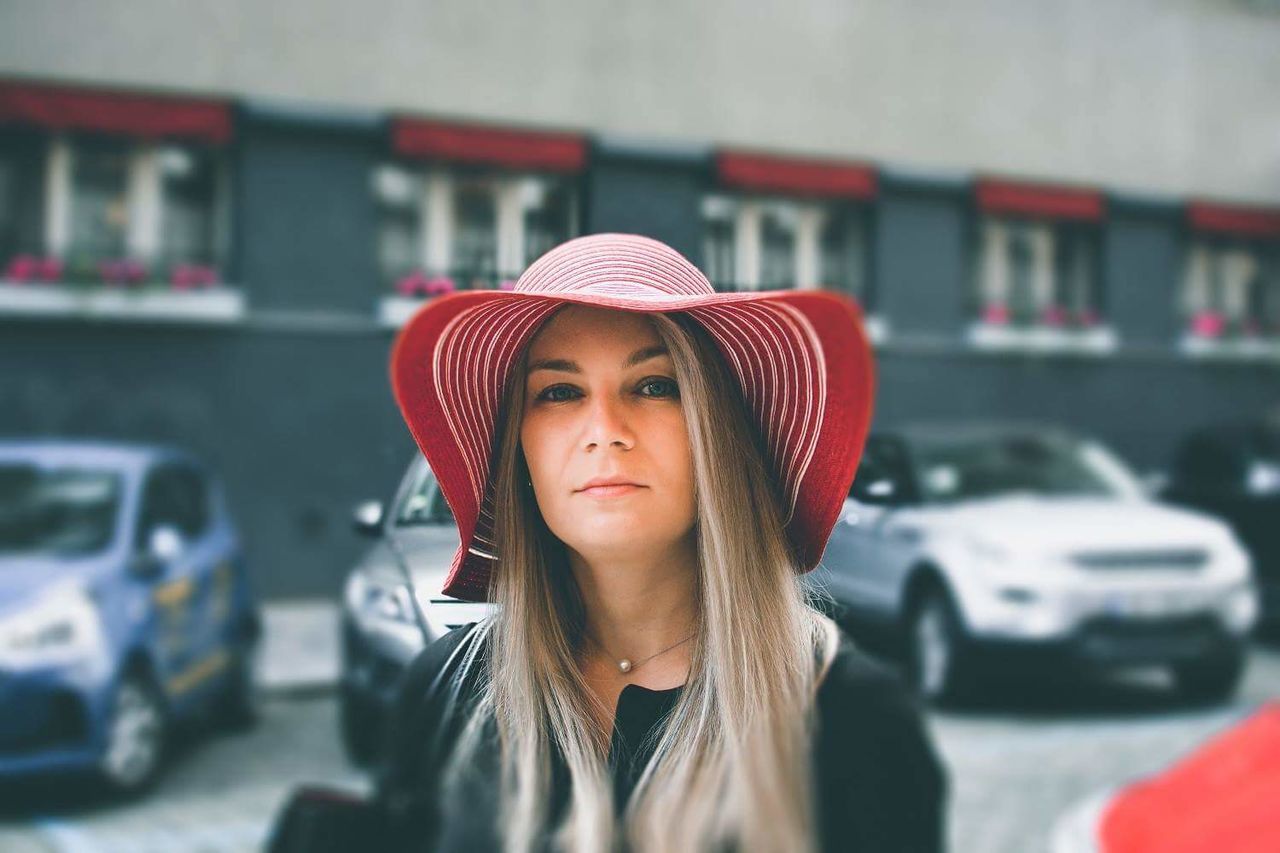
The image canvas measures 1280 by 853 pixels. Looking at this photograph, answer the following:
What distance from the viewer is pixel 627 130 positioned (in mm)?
7086

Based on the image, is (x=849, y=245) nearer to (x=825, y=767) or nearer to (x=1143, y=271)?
(x=1143, y=271)

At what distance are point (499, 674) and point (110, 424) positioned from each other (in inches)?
378

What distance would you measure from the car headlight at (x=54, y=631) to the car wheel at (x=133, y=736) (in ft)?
0.77

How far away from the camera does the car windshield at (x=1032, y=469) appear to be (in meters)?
5.89

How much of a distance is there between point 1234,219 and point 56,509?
13058mm

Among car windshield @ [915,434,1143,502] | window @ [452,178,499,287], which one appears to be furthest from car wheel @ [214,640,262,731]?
window @ [452,178,499,287]

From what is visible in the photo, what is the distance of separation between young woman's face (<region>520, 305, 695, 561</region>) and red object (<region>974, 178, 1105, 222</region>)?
1212 centimetres

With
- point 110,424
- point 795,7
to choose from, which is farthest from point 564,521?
point 795,7

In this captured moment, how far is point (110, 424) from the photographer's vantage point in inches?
385

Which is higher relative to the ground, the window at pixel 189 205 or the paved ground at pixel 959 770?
the window at pixel 189 205

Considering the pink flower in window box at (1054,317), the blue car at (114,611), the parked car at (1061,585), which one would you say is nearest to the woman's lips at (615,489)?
the blue car at (114,611)

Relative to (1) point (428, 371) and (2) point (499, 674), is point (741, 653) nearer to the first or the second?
(2) point (499, 674)

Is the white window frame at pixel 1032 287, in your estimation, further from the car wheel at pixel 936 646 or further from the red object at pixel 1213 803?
the red object at pixel 1213 803

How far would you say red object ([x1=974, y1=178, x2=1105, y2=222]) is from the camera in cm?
1258
